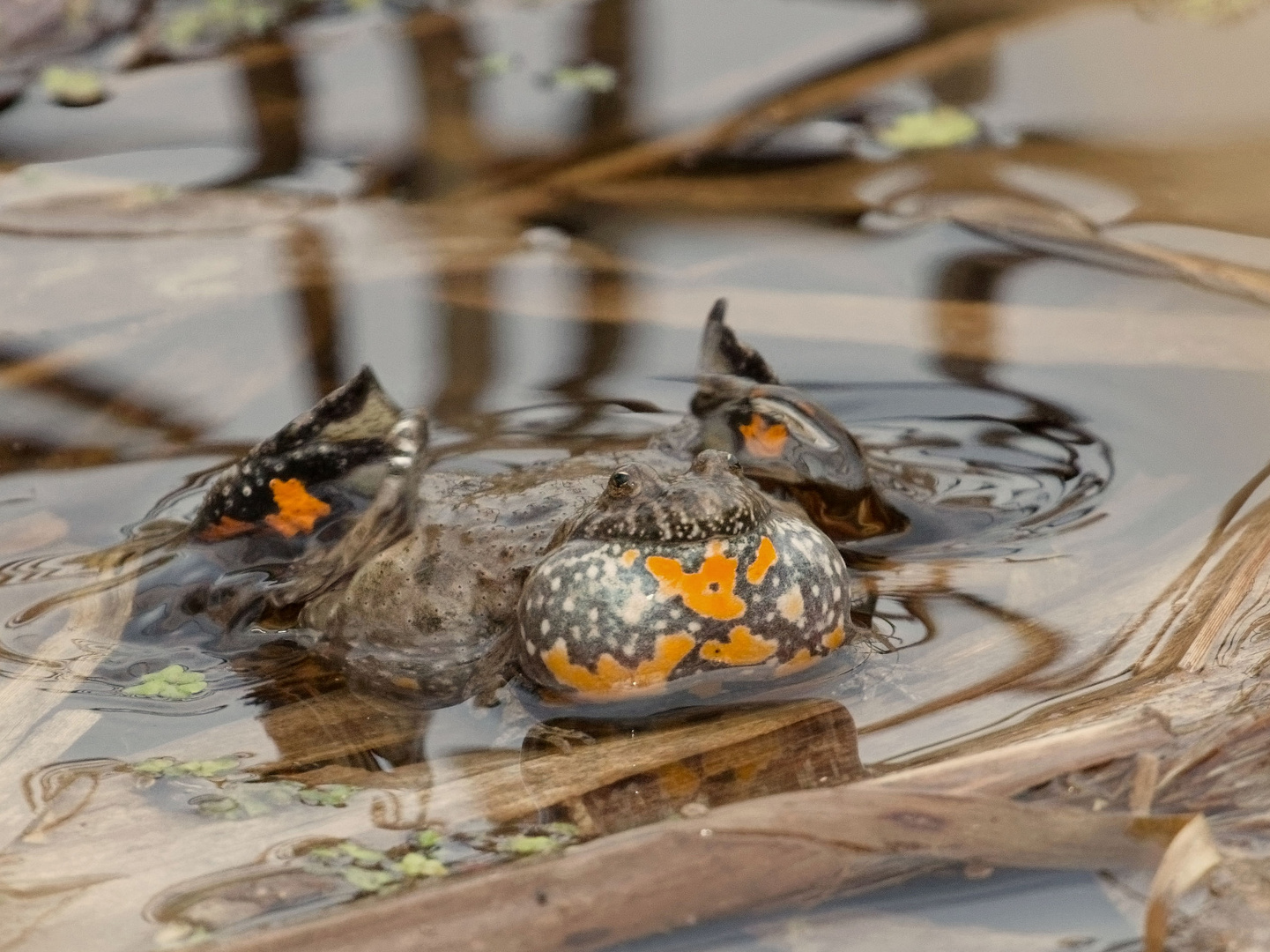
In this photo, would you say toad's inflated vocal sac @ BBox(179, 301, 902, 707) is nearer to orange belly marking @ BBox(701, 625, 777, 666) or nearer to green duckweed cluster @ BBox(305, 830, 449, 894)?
orange belly marking @ BBox(701, 625, 777, 666)

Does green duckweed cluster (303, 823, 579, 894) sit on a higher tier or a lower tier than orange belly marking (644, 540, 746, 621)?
lower

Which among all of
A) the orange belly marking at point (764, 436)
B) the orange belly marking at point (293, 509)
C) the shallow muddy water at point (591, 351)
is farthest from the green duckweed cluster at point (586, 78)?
the orange belly marking at point (293, 509)

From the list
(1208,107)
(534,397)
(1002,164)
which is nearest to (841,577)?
(534,397)

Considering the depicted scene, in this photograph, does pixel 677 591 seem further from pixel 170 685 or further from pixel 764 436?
pixel 170 685

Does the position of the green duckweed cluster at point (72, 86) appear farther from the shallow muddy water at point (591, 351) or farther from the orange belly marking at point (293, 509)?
the orange belly marking at point (293, 509)

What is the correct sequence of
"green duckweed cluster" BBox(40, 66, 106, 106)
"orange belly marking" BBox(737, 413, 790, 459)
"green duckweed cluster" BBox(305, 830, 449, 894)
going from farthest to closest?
"green duckweed cluster" BBox(40, 66, 106, 106) → "orange belly marking" BBox(737, 413, 790, 459) → "green duckweed cluster" BBox(305, 830, 449, 894)

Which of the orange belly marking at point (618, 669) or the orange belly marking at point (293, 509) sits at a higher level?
the orange belly marking at point (293, 509)

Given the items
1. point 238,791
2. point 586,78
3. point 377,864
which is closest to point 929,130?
point 586,78

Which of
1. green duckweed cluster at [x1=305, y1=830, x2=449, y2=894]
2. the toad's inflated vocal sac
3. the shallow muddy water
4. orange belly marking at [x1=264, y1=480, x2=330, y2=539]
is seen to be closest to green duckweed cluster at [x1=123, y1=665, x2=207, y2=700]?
the shallow muddy water
